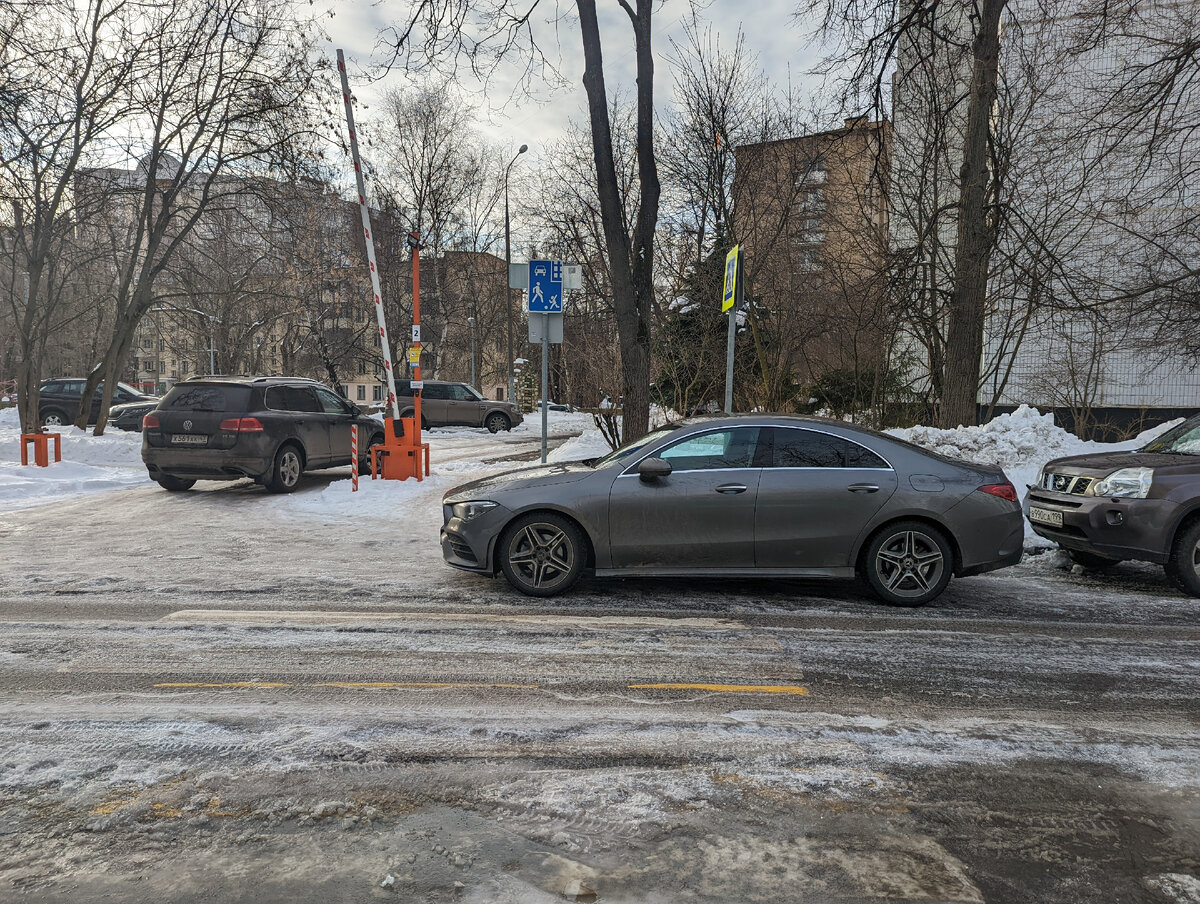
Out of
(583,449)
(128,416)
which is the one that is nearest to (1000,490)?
(583,449)

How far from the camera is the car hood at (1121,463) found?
6984 mm

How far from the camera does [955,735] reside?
372cm

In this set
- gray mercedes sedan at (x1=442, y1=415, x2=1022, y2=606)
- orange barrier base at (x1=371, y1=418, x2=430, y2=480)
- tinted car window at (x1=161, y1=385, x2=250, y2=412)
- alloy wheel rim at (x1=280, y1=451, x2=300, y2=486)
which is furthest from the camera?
orange barrier base at (x1=371, y1=418, x2=430, y2=480)

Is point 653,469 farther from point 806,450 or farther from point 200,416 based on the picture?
point 200,416

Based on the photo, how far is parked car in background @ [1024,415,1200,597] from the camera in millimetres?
6797

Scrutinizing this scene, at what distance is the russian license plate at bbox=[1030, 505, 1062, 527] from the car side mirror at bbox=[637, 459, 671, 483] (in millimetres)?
3803

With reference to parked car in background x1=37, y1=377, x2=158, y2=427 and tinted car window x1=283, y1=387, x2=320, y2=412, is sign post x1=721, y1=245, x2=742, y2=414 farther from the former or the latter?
parked car in background x1=37, y1=377, x2=158, y2=427

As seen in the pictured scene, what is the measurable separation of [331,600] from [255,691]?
2.05 m

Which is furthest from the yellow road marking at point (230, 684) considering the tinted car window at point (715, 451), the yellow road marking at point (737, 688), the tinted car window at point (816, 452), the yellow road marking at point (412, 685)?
the tinted car window at point (816, 452)

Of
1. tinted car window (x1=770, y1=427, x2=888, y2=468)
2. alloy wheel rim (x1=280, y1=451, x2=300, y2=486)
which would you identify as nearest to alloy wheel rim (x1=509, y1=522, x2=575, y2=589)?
tinted car window (x1=770, y1=427, x2=888, y2=468)

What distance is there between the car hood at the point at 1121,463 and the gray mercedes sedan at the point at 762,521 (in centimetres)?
155

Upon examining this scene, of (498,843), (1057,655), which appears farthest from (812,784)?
(1057,655)

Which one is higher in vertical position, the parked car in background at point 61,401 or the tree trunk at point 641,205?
the tree trunk at point 641,205

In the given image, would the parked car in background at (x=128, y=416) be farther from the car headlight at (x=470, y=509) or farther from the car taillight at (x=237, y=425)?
the car headlight at (x=470, y=509)
